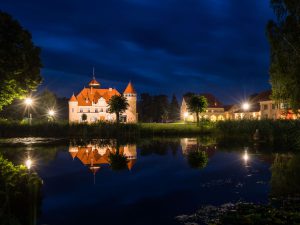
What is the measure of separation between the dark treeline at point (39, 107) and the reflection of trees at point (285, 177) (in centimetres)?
6144

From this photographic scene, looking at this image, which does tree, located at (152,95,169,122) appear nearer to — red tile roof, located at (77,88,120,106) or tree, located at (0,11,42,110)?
red tile roof, located at (77,88,120,106)

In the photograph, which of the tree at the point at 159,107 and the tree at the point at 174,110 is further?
the tree at the point at 174,110

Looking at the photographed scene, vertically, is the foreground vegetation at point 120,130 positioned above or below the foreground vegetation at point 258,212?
above

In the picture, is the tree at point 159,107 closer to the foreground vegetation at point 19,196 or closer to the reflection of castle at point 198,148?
the reflection of castle at point 198,148

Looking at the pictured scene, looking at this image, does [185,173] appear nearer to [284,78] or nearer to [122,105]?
[284,78]

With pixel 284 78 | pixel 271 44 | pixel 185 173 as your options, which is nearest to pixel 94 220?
pixel 185 173

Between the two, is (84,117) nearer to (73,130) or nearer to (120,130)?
(73,130)

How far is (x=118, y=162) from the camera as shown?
66.4 feet

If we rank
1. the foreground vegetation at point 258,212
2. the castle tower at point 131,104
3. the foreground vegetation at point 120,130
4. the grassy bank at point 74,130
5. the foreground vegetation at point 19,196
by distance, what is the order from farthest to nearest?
the castle tower at point 131,104 → the grassy bank at point 74,130 → the foreground vegetation at point 120,130 → the foreground vegetation at point 19,196 → the foreground vegetation at point 258,212

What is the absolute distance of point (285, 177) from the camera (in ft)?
46.5

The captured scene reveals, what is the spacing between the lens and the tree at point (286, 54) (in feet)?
81.5

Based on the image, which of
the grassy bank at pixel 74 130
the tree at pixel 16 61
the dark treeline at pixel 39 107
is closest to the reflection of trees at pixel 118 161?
the tree at pixel 16 61

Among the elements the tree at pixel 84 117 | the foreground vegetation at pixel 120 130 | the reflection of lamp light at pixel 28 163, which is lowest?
the reflection of lamp light at pixel 28 163

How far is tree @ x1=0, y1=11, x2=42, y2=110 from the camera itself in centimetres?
2744
